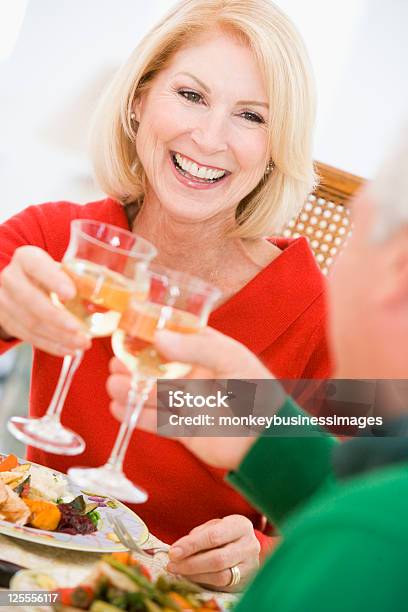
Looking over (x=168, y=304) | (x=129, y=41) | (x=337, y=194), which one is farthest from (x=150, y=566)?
(x=129, y=41)

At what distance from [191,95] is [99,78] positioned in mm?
2497

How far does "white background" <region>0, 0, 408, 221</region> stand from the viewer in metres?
4.46

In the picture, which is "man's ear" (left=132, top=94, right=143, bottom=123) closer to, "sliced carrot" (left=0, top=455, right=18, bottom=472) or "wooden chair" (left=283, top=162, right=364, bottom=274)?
"wooden chair" (left=283, top=162, right=364, bottom=274)

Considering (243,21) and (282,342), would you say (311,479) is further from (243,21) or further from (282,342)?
(243,21)

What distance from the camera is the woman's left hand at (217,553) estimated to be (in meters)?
1.55

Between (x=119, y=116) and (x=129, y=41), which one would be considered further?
(x=129, y=41)

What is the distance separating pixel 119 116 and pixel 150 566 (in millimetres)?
1163

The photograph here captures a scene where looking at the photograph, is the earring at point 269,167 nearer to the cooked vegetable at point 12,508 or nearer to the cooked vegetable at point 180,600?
the cooked vegetable at point 12,508

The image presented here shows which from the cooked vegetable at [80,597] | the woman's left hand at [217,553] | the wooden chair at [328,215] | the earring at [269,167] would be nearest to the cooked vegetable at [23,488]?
the woman's left hand at [217,553]

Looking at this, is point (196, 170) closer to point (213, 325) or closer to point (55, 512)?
point (213, 325)

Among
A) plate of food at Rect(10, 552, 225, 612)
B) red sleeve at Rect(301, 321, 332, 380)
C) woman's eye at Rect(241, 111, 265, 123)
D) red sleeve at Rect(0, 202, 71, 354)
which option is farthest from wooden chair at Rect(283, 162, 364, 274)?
plate of food at Rect(10, 552, 225, 612)

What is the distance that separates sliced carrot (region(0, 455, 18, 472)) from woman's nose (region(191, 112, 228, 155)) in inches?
31.2

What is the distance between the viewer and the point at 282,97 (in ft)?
6.72

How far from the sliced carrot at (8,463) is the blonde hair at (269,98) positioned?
0.84 m
